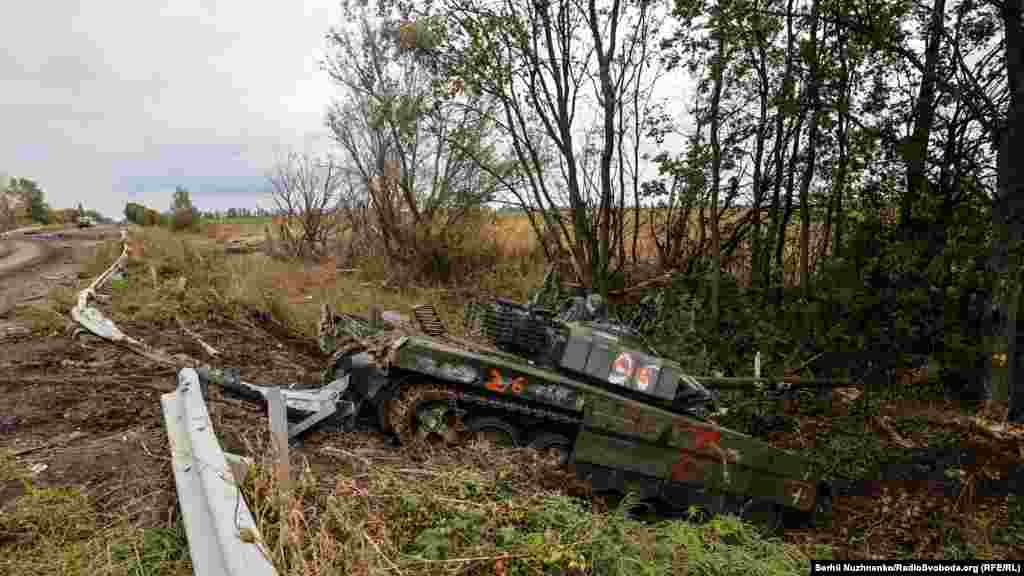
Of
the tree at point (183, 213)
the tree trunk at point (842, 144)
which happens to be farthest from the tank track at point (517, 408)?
the tree at point (183, 213)

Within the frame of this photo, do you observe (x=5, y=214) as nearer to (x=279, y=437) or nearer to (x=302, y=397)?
(x=302, y=397)

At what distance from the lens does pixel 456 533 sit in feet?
8.21

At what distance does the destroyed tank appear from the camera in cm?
539

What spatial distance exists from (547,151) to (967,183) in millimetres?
8455

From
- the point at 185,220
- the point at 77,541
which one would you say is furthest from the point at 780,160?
the point at 185,220

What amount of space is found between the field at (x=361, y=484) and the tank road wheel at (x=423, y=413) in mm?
281

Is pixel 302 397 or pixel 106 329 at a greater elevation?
pixel 106 329

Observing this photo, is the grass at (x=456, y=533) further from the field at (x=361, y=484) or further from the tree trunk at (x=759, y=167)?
the tree trunk at (x=759, y=167)

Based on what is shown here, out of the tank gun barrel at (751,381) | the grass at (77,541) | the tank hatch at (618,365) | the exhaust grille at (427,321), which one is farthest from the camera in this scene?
the tank gun barrel at (751,381)

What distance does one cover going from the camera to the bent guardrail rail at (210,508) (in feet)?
6.36

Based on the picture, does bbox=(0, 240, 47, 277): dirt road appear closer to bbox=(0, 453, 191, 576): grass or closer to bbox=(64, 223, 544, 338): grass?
bbox=(64, 223, 544, 338): grass

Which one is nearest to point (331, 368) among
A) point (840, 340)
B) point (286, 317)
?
point (286, 317)

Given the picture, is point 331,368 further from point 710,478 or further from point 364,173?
point 364,173

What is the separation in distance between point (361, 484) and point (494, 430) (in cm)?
277
